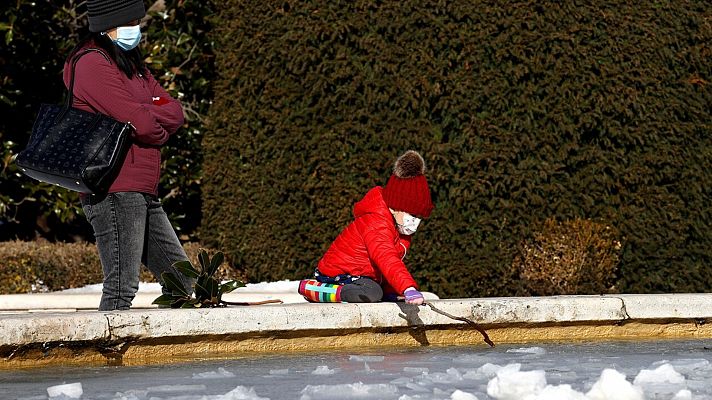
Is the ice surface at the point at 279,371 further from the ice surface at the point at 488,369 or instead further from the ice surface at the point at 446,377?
the ice surface at the point at 488,369

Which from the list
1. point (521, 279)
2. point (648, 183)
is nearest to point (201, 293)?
point (521, 279)

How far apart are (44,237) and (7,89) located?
138cm

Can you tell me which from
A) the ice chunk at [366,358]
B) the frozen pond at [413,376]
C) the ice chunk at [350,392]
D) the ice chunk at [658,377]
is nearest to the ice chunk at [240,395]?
the frozen pond at [413,376]

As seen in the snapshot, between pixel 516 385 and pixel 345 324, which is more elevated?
pixel 516 385

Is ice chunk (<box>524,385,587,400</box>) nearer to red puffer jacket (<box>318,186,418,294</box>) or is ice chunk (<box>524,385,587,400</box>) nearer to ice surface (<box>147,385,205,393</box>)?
ice surface (<box>147,385,205,393</box>)

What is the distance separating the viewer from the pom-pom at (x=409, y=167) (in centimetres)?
562

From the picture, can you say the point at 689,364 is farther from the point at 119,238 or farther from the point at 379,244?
the point at 119,238

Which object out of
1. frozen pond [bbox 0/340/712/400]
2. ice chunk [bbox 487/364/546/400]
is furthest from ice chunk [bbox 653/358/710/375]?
ice chunk [bbox 487/364/546/400]

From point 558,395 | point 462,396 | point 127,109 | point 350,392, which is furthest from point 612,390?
point 127,109

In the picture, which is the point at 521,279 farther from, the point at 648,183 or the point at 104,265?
the point at 104,265

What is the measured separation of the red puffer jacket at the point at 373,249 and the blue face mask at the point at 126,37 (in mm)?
1374

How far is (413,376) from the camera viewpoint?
4336 millimetres

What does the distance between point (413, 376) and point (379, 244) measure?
1284mm

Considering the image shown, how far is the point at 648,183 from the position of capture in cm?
754
